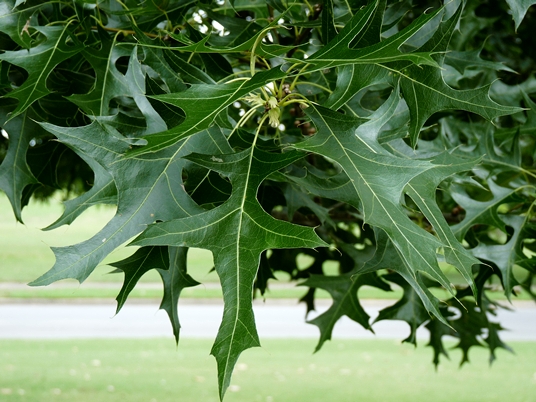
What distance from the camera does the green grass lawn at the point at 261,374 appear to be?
218 inches

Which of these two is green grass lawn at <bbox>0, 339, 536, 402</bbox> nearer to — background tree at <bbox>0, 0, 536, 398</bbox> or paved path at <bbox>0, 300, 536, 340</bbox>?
paved path at <bbox>0, 300, 536, 340</bbox>

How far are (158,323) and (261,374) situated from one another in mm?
3495

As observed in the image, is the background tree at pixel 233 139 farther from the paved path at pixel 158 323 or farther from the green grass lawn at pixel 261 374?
the paved path at pixel 158 323

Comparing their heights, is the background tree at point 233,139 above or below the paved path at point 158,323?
above

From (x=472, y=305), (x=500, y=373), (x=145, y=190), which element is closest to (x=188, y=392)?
(x=500, y=373)

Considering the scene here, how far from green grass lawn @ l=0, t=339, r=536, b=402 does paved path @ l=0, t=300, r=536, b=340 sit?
56 cm

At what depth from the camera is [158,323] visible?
9586 millimetres

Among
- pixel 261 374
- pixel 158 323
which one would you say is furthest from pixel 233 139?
pixel 158 323

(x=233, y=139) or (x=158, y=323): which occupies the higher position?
(x=233, y=139)

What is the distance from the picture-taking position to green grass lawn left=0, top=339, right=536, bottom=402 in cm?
555

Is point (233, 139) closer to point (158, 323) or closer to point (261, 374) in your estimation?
point (261, 374)

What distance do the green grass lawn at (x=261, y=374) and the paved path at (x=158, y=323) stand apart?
1.83 feet

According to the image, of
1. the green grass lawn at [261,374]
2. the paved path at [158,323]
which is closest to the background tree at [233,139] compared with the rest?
the green grass lawn at [261,374]

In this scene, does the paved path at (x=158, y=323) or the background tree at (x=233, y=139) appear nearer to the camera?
the background tree at (x=233, y=139)
